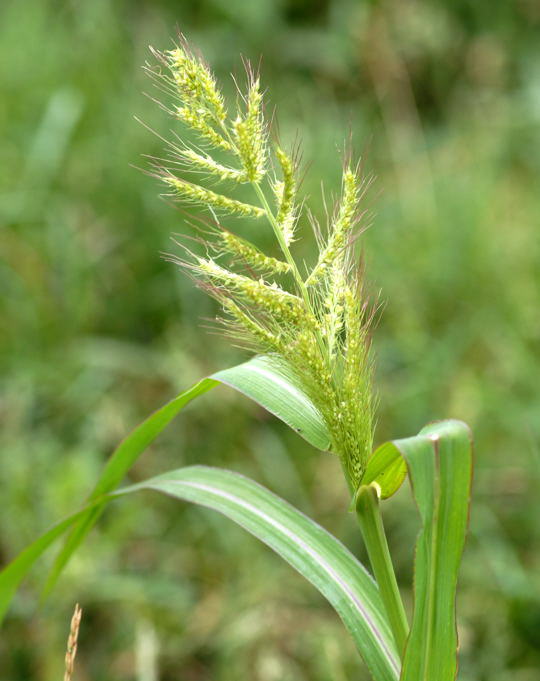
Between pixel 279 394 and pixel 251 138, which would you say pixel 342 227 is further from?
pixel 279 394

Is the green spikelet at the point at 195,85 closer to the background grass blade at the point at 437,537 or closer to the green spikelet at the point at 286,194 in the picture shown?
the green spikelet at the point at 286,194

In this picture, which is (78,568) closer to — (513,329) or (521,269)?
(513,329)

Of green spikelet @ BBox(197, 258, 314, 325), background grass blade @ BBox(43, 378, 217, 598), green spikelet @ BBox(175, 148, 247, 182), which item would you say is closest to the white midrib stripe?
background grass blade @ BBox(43, 378, 217, 598)

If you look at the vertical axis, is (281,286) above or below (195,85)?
below

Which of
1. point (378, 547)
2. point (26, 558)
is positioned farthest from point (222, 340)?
point (378, 547)

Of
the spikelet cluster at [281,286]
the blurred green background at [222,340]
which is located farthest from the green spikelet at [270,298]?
the blurred green background at [222,340]

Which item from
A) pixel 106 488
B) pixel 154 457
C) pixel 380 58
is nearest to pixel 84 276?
pixel 154 457
